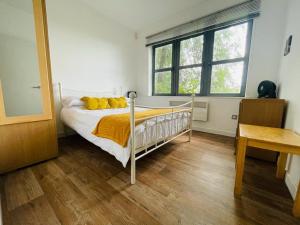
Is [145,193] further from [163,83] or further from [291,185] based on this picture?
[163,83]

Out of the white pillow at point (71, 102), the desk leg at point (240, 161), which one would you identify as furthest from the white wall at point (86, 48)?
the desk leg at point (240, 161)

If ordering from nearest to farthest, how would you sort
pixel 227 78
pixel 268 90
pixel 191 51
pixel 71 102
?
pixel 268 90, pixel 71 102, pixel 227 78, pixel 191 51

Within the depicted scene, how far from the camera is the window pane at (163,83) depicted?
12.1 ft

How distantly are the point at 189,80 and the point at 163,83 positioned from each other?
81 centimetres

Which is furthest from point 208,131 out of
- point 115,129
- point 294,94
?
point 115,129

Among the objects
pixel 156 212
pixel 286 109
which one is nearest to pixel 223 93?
pixel 286 109

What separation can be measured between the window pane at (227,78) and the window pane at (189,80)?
1.12 ft

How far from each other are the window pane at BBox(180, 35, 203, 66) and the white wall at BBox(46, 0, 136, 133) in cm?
165

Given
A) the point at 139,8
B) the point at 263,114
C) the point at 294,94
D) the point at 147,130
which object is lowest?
the point at 147,130

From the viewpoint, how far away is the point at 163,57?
372 centimetres

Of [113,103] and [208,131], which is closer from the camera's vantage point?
[113,103]

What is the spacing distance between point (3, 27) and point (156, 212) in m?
2.71

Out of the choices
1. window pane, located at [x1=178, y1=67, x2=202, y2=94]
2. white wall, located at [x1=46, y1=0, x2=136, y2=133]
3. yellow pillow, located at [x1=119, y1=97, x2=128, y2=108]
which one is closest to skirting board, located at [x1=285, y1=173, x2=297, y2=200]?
window pane, located at [x1=178, y1=67, x2=202, y2=94]

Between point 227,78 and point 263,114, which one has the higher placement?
point 227,78
